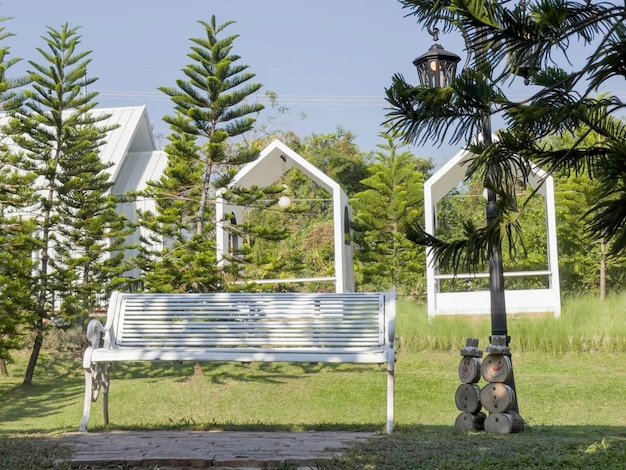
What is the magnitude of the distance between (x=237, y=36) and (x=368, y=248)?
7.54 meters

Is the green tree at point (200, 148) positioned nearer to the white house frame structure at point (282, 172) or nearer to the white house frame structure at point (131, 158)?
the white house frame structure at point (282, 172)

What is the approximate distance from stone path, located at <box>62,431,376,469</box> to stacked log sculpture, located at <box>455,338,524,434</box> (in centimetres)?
74

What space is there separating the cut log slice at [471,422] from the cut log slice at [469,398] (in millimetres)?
43

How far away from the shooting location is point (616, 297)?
1254 cm

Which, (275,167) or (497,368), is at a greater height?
→ (275,167)

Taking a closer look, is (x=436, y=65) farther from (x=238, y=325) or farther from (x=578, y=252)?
(x=578, y=252)

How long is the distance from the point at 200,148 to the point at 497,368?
6.75 m

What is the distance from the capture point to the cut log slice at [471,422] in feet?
17.9

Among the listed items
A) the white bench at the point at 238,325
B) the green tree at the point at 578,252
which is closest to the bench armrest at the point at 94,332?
the white bench at the point at 238,325

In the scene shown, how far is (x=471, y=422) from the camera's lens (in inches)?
214

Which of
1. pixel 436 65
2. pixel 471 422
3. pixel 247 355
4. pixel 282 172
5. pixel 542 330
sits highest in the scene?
pixel 282 172

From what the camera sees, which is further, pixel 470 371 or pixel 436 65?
pixel 436 65

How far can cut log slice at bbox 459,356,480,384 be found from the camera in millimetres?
5559

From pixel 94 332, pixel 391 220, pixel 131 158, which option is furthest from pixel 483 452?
pixel 131 158
